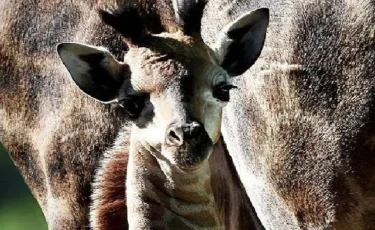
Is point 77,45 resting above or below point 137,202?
above

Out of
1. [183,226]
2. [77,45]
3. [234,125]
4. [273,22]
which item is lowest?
[183,226]

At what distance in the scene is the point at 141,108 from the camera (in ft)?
15.4

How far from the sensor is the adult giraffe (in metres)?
4.62

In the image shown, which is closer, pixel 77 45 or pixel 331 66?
pixel 77 45

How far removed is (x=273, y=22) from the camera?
5.89 meters

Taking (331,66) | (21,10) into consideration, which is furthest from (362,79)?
(21,10)

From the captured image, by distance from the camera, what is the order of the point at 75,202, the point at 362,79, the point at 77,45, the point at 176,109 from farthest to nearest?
the point at 75,202, the point at 362,79, the point at 77,45, the point at 176,109

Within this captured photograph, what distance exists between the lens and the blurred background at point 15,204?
1220 cm

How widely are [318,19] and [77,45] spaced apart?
1298 millimetres

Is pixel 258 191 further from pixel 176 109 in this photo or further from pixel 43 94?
pixel 176 109

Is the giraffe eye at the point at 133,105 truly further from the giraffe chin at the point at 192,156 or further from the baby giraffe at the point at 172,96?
the giraffe chin at the point at 192,156

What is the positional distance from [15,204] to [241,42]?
7829 millimetres

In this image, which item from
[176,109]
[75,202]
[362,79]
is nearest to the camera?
[176,109]

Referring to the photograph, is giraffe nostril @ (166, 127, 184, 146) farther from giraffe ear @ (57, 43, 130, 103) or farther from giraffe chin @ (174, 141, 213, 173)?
giraffe ear @ (57, 43, 130, 103)
